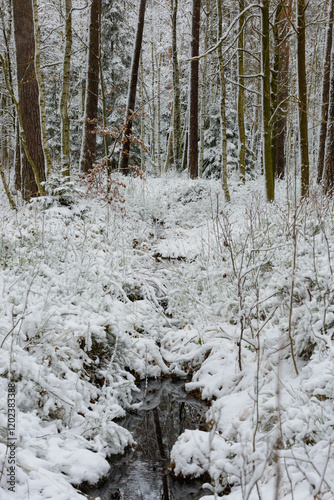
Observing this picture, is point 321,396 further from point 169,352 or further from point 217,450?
point 169,352

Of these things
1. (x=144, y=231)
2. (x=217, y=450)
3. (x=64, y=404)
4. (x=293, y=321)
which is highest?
(x=144, y=231)

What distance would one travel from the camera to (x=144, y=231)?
7.39 metres

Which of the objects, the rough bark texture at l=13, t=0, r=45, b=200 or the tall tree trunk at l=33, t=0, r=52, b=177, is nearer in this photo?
the tall tree trunk at l=33, t=0, r=52, b=177

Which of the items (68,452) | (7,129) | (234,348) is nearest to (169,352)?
(234,348)

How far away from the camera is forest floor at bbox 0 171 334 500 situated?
192 centimetres

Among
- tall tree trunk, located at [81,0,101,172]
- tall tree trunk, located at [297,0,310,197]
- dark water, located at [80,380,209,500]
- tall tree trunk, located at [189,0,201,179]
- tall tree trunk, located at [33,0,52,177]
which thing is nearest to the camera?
dark water, located at [80,380,209,500]

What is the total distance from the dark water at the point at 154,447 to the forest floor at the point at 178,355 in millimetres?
97

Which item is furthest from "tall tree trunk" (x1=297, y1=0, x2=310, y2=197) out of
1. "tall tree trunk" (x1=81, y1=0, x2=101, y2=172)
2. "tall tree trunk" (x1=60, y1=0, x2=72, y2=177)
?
"tall tree trunk" (x1=81, y1=0, x2=101, y2=172)

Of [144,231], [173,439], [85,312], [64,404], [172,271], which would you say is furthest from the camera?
[144,231]

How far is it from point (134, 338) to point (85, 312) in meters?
0.78

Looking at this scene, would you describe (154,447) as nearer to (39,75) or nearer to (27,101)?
(39,75)

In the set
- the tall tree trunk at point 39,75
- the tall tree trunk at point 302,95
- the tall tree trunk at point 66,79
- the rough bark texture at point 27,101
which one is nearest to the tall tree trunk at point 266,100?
the tall tree trunk at point 302,95

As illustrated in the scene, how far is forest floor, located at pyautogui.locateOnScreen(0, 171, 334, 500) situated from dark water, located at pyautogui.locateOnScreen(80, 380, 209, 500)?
0.10m

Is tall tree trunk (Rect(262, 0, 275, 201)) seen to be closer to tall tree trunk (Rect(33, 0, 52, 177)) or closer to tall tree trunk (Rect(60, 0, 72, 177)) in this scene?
tall tree trunk (Rect(60, 0, 72, 177))
